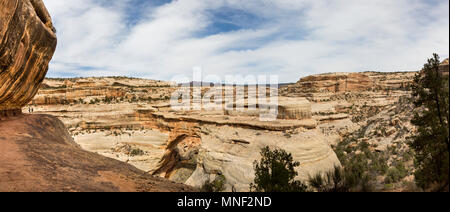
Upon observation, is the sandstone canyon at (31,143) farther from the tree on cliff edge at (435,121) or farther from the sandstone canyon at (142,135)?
the tree on cliff edge at (435,121)

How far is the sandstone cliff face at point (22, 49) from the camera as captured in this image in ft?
21.4

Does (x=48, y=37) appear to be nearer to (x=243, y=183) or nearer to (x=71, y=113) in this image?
(x=243, y=183)

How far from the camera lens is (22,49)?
8.16 meters

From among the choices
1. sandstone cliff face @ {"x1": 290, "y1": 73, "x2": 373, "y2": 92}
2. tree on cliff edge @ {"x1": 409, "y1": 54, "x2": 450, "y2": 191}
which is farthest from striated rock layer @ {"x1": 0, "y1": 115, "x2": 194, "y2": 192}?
sandstone cliff face @ {"x1": 290, "y1": 73, "x2": 373, "y2": 92}

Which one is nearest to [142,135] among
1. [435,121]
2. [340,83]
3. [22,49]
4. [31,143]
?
[31,143]

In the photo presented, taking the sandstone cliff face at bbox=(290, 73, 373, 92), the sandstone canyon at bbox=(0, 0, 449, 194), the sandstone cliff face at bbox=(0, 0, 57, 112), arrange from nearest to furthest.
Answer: the sandstone cliff face at bbox=(0, 0, 57, 112)
the sandstone canyon at bbox=(0, 0, 449, 194)
the sandstone cliff face at bbox=(290, 73, 373, 92)

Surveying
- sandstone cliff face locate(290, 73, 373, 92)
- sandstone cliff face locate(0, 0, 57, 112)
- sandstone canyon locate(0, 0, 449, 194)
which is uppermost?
sandstone cliff face locate(290, 73, 373, 92)

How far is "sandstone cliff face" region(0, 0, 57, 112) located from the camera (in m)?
6.52

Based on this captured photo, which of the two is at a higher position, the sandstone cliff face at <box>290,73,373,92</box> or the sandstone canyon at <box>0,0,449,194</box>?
the sandstone cliff face at <box>290,73,373,92</box>

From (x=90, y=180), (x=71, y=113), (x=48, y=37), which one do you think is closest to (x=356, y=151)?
(x=90, y=180)

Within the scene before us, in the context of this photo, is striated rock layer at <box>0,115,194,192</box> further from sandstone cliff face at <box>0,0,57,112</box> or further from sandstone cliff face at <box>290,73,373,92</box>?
sandstone cliff face at <box>290,73,373,92</box>

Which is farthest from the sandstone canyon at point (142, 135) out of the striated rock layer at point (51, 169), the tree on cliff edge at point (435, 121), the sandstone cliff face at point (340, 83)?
the sandstone cliff face at point (340, 83)
